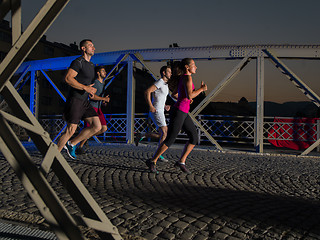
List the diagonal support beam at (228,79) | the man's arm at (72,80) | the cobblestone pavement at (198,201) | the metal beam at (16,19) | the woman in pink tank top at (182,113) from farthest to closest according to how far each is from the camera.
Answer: the diagonal support beam at (228,79) → the man's arm at (72,80) → the woman in pink tank top at (182,113) → the cobblestone pavement at (198,201) → the metal beam at (16,19)

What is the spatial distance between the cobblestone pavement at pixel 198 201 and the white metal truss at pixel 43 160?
913 mm

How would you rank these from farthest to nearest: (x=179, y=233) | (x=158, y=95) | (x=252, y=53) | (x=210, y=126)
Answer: (x=210, y=126)
(x=252, y=53)
(x=158, y=95)
(x=179, y=233)

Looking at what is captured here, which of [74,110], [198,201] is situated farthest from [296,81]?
[198,201]

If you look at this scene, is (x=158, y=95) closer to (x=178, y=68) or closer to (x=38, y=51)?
(x=178, y=68)

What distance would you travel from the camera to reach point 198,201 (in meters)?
3.49

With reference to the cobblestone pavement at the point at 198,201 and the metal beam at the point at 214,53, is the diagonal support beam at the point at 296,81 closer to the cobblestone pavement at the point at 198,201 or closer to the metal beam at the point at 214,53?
the metal beam at the point at 214,53

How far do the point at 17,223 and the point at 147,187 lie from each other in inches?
70.3

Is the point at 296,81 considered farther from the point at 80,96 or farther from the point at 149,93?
the point at 80,96

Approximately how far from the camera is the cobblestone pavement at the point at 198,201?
261 centimetres

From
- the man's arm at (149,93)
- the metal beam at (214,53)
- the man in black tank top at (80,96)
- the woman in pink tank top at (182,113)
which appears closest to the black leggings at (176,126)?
the woman in pink tank top at (182,113)

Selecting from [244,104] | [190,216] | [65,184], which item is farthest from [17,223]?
[244,104]

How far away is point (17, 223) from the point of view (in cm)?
264

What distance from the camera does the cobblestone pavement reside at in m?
2.61

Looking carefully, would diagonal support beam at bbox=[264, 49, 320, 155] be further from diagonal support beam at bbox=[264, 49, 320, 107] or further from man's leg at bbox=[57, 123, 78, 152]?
man's leg at bbox=[57, 123, 78, 152]
